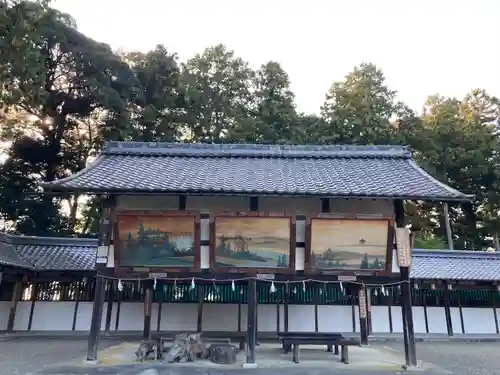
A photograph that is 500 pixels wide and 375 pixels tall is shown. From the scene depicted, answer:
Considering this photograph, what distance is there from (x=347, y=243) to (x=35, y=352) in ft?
32.0

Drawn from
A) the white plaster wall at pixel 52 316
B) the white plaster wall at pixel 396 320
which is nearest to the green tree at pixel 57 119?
the white plaster wall at pixel 52 316

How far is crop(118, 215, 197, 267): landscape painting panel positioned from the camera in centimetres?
977

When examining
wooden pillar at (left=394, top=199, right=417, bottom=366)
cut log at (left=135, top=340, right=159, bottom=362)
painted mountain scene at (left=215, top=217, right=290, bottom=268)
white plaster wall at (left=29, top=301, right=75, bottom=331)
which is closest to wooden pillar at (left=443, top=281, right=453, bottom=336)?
wooden pillar at (left=394, top=199, right=417, bottom=366)

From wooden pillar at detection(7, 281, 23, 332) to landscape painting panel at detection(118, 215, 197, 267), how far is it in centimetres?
945

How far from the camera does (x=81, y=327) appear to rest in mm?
16344

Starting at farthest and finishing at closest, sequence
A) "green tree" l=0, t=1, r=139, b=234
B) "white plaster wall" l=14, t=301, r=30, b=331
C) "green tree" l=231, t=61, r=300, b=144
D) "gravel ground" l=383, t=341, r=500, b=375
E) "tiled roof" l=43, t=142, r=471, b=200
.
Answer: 1. "green tree" l=231, t=61, r=300, b=144
2. "green tree" l=0, t=1, r=139, b=234
3. "white plaster wall" l=14, t=301, r=30, b=331
4. "gravel ground" l=383, t=341, r=500, b=375
5. "tiled roof" l=43, t=142, r=471, b=200

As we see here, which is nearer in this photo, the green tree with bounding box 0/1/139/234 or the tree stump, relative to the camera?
the tree stump

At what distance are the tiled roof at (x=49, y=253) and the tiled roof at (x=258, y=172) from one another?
6.37m

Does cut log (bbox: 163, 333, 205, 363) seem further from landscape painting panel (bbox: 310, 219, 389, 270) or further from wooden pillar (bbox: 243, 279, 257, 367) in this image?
landscape painting panel (bbox: 310, 219, 389, 270)

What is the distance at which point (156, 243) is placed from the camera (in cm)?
980

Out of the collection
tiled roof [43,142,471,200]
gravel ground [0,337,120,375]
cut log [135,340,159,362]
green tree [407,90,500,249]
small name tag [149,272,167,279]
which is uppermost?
green tree [407,90,500,249]

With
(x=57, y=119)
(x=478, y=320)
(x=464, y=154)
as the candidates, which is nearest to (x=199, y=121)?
(x=57, y=119)

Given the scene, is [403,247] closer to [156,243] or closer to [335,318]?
[156,243]

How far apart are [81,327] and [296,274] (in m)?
11.1
